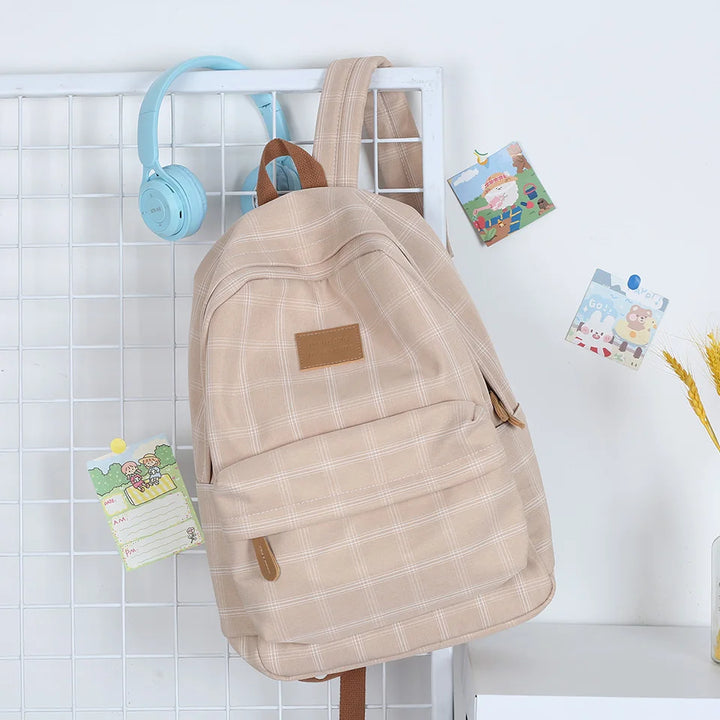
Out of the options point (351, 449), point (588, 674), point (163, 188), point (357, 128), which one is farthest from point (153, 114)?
point (588, 674)

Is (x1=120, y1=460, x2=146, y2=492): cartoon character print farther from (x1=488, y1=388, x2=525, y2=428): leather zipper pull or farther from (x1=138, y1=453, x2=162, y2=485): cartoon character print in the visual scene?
(x1=488, y1=388, x2=525, y2=428): leather zipper pull

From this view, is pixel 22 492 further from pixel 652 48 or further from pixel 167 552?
pixel 652 48

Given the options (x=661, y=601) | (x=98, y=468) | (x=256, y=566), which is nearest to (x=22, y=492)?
(x=98, y=468)

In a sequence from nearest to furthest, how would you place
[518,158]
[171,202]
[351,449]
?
[351,449]
[171,202]
[518,158]

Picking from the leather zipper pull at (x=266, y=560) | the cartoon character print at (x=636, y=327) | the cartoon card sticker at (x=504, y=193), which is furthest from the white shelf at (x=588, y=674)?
the cartoon card sticker at (x=504, y=193)

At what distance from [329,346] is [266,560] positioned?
0.22m

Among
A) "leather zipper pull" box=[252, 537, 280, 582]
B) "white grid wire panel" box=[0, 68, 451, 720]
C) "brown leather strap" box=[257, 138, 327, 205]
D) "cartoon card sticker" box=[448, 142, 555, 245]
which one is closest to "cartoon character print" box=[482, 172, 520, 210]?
"cartoon card sticker" box=[448, 142, 555, 245]

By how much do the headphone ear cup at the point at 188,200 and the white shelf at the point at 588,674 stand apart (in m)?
0.57

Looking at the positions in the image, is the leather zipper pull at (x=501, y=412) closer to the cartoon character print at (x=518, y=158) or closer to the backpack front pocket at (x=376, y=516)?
the backpack front pocket at (x=376, y=516)

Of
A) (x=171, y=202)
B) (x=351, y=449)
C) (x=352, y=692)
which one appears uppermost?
(x=171, y=202)

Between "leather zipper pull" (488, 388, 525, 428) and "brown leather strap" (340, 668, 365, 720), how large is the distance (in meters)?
0.31

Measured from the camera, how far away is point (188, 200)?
2.64 ft

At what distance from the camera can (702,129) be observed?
2.99ft

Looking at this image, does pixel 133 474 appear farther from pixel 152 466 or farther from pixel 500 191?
pixel 500 191
